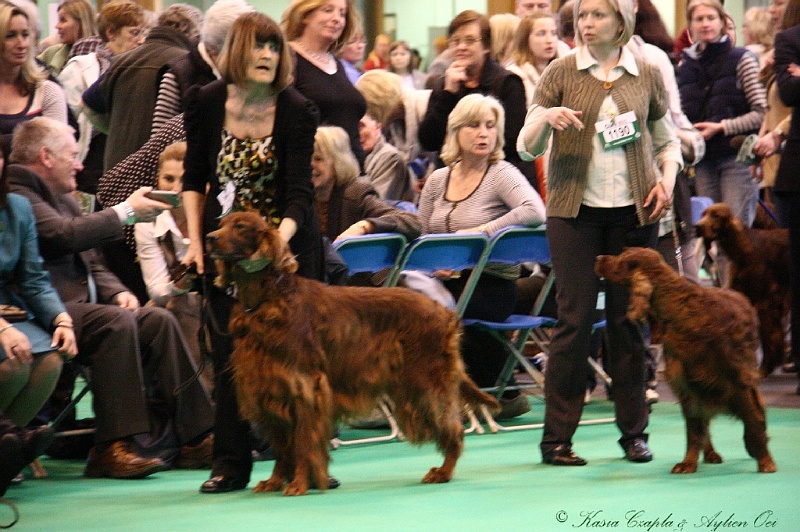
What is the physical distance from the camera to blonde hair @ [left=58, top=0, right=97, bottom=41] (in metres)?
8.21

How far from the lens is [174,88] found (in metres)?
5.96

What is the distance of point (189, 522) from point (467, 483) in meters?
1.10

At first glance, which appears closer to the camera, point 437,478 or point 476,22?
point 437,478

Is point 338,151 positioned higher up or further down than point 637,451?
higher up

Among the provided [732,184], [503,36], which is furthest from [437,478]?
[732,184]

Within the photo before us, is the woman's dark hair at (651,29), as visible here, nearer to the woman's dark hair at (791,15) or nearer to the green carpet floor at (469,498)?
the woman's dark hair at (791,15)

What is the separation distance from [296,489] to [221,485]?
0.92 feet

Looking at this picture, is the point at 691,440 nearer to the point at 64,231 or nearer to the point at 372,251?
the point at 372,251

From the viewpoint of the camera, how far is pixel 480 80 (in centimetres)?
694

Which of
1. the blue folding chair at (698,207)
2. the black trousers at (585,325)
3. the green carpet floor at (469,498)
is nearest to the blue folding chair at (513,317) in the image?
the green carpet floor at (469,498)

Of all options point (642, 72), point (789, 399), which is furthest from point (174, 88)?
point (789, 399)

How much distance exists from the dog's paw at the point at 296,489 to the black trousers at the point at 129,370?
72cm

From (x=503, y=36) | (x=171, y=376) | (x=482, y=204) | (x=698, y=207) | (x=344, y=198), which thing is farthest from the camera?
(x=503, y=36)

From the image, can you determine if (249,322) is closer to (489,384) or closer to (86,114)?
(489,384)
